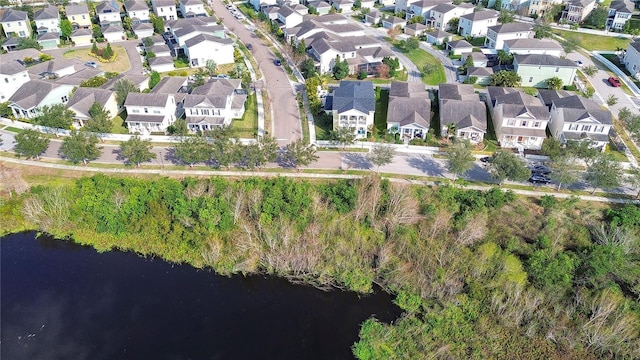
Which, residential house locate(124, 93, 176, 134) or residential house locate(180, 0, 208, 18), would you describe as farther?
residential house locate(180, 0, 208, 18)

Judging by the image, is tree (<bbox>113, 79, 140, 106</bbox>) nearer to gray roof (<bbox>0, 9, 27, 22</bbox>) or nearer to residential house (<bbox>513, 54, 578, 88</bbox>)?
gray roof (<bbox>0, 9, 27, 22</bbox>)

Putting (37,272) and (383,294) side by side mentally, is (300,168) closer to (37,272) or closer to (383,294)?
(383,294)

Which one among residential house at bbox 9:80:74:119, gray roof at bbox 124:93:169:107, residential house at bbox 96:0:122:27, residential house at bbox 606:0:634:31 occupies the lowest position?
residential house at bbox 9:80:74:119

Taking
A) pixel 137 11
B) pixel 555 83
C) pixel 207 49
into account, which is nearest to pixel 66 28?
pixel 137 11

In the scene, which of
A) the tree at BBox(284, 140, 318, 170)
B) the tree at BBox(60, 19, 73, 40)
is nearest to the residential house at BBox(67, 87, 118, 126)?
the tree at BBox(284, 140, 318, 170)

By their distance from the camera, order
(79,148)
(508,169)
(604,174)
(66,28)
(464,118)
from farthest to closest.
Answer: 1. (66,28)
2. (464,118)
3. (79,148)
4. (508,169)
5. (604,174)

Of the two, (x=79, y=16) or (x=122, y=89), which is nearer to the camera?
(x=122, y=89)

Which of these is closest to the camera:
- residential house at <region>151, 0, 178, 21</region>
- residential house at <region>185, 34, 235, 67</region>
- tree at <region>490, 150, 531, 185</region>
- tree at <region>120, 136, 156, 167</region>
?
tree at <region>490, 150, 531, 185</region>

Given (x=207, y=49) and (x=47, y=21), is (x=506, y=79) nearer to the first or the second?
(x=207, y=49)
